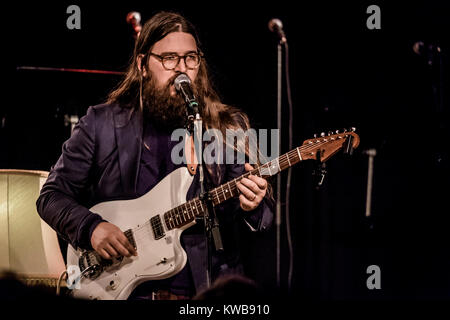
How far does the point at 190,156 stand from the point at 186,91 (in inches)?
17.0

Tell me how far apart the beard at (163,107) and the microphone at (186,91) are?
245 millimetres

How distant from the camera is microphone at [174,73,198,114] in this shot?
2.44m

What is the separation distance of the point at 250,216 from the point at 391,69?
2.63 m

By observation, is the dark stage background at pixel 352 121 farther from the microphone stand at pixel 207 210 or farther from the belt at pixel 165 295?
the microphone stand at pixel 207 210

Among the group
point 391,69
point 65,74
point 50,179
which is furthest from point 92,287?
point 391,69

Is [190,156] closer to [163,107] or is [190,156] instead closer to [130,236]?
[163,107]

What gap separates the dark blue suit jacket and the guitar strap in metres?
0.08

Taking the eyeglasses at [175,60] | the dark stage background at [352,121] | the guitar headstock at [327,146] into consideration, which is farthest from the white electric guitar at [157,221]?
the dark stage background at [352,121]

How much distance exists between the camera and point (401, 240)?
15.6 feet

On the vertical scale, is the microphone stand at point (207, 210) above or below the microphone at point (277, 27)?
below

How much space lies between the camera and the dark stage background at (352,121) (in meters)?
4.57

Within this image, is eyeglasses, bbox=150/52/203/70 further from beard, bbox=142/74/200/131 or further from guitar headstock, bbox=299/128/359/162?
guitar headstock, bbox=299/128/359/162

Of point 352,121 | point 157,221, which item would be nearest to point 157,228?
point 157,221
